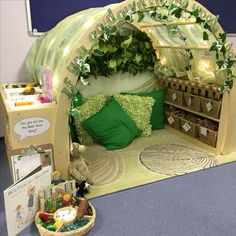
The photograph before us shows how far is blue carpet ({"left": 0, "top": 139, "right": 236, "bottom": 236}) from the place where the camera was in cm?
156

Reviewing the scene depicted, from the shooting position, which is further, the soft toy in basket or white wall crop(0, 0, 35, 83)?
white wall crop(0, 0, 35, 83)

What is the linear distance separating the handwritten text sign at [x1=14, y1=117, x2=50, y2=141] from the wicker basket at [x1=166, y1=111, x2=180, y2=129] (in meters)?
1.62

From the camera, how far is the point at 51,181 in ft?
5.62

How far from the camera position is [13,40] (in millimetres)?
2740

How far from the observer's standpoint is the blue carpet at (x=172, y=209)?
156 centimetres

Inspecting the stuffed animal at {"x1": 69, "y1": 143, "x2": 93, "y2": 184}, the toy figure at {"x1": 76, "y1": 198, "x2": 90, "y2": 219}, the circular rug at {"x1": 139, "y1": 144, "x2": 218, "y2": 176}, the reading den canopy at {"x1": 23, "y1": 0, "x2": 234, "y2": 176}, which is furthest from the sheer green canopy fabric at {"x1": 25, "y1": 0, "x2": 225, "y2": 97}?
the toy figure at {"x1": 76, "y1": 198, "x2": 90, "y2": 219}

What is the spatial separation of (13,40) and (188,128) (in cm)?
191

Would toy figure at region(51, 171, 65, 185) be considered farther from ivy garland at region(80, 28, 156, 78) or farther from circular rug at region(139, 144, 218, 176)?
ivy garland at region(80, 28, 156, 78)

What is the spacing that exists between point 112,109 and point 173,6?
3.73ft

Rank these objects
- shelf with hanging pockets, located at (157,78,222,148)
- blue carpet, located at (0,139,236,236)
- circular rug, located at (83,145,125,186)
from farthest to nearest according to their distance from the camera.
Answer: shelf with hanging pockets, located at (157,78,222,148) → circular rug, located at (83,145,125,186) → blue carpet, located at (0,139,236,236)

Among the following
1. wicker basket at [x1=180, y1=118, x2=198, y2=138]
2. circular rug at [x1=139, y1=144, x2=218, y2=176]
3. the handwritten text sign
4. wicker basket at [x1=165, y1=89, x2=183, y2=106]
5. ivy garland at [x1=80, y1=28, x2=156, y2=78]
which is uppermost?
ivy garland at [x1=80, y1=28, x2=156, y2=78]

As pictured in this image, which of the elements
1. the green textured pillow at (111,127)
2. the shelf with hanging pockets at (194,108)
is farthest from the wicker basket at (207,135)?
the green textured pillow at (111,127)

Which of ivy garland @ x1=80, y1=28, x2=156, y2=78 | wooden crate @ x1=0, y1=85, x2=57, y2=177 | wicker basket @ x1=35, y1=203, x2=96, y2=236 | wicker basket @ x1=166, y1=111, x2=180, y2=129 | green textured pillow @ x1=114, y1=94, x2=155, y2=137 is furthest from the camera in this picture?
wicker basket @ x1=166, y1=111, x2=180, y2=129

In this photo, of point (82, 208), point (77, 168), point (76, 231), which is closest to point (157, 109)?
point (77, 168)
